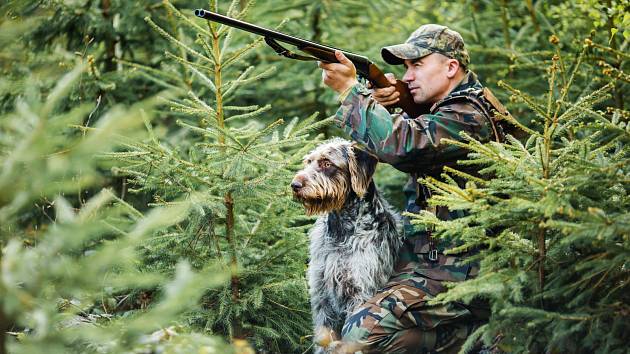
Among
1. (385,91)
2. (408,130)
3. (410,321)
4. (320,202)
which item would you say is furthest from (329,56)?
(410,321)

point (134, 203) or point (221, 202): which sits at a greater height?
point (221, 202)

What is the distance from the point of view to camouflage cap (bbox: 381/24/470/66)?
5219 millimetres

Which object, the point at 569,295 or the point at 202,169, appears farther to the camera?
the point at 202,169

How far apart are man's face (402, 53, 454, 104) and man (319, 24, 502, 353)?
0.10 meters

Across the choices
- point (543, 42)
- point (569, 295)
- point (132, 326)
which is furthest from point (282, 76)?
point (132, 326)

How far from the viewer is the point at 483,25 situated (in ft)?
31.6

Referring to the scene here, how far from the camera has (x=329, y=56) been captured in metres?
4.99

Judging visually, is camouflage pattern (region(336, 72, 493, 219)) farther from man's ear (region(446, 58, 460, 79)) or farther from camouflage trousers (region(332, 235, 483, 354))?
camouflage trousers (region(332, 235, 483, 354))

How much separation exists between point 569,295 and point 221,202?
2633 millimetres

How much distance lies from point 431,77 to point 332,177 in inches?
40.5

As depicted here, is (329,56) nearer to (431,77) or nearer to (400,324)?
(431,77)

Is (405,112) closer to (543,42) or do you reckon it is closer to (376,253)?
(376,253)

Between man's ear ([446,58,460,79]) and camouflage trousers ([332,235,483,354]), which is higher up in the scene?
man's ear ([446,58,460,79])

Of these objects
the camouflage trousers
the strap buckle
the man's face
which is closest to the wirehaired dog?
the camouflage trousers
